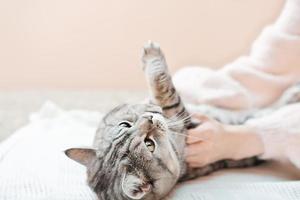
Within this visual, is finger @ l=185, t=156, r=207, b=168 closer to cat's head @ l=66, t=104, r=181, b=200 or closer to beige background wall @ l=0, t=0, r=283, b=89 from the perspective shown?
cat's head @ l=66, t=104, r=181, b=200

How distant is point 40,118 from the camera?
1.36 metres

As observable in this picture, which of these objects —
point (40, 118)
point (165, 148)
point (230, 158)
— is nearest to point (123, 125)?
point (165, 148)

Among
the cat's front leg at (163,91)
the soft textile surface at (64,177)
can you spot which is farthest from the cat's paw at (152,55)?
the soft textile surface at (64,177)

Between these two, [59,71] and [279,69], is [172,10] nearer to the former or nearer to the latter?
[59,71]

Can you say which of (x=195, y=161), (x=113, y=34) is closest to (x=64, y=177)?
(x=195, y=161)

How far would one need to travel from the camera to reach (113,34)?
7.01 feet

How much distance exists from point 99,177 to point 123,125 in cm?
11

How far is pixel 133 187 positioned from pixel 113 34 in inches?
56.5

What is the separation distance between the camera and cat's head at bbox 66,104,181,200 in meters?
0.81

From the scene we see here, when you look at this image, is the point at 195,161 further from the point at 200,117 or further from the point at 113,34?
the point at 113,34

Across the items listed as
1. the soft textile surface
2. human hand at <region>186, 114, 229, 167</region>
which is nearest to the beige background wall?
the soft textile surface

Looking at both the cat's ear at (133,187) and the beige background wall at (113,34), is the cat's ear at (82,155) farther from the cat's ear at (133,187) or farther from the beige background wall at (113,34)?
the beige background wall at (113,34)

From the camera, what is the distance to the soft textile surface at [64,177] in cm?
83

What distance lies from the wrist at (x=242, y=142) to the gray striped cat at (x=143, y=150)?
0.20 feet
